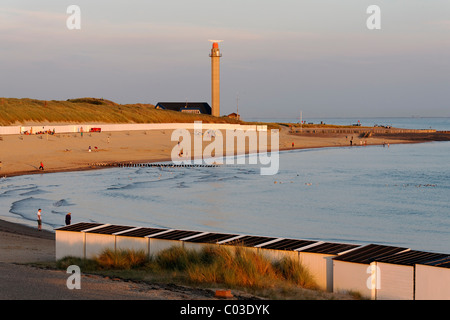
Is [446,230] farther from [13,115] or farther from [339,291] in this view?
[13,115]

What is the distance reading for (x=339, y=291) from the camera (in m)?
11.3

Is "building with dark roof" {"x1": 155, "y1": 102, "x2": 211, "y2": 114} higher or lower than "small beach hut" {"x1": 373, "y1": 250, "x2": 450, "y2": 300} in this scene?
higher

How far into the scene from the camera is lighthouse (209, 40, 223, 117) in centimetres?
10231

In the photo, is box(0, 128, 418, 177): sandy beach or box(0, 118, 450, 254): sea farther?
box(0, 128, 418, 177): sandy beach

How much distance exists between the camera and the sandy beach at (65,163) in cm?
979

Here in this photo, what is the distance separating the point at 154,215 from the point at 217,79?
79163mm

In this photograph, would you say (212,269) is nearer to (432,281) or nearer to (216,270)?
(216,270)

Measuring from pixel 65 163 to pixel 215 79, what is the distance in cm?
6122

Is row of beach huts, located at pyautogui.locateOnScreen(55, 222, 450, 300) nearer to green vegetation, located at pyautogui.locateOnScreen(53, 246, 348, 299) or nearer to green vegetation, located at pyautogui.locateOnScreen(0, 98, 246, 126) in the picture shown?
green vegetation, located at pyautogui.locateOnScreen(53, 246, 348, 299)

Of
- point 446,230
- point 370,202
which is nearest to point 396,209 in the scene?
point 370,202

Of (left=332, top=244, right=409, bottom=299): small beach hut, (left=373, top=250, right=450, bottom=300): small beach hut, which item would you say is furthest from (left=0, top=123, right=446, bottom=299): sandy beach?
(left=373, top=250, right=450, bottom=300): small beach hut

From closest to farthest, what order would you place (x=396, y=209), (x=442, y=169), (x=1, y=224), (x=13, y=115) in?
(x=1, y=224), (x=396, y=209), (x=442, y=169), (x=13, y=115)

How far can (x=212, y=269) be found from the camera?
11359 millimetres

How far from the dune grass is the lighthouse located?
89590mm
